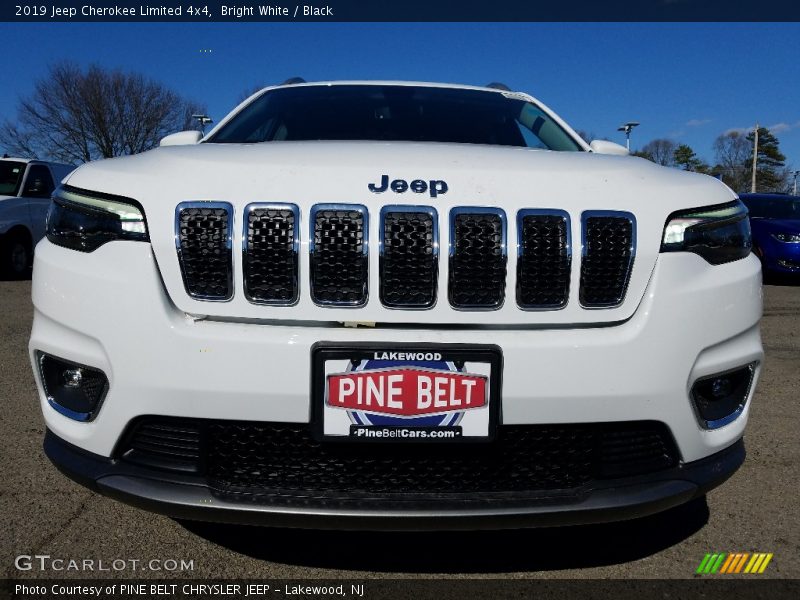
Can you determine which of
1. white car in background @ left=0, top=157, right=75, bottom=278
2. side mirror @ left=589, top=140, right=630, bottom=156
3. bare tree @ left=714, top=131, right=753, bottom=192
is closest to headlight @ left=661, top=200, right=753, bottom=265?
side mirror @ left=589, top=140, right=630, bottom=156

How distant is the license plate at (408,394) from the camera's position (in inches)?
64.4

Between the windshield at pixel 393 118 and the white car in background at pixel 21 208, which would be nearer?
the windshield at pixel 393 118

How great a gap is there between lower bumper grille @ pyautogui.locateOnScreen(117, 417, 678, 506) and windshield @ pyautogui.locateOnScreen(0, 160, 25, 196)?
9.21 m

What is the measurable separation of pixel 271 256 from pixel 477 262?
512mm

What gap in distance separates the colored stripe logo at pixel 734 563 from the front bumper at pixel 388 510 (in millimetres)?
401

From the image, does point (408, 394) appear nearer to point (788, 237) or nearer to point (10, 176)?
point (10, 176)

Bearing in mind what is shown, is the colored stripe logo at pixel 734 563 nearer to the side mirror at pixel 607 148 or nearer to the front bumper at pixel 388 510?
the front bumper at pixel 388 510

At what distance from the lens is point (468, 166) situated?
1834 mm

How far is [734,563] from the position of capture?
207cm

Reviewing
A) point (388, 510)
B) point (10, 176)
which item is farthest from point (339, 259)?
point (10, 176)

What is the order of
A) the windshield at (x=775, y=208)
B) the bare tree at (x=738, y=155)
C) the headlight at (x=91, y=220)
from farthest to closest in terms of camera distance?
the bare tree at (x=738, y=155) < the windshield at (x=775, y=208) < the headlight at (x=91, y=220)

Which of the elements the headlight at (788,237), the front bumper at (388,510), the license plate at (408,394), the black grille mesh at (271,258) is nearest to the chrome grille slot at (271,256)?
the black grille mesh at (271,258)

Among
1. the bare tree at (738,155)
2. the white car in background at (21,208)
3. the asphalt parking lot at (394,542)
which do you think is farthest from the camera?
the bare tree at (738,155)

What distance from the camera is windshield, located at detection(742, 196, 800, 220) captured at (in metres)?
11.0
